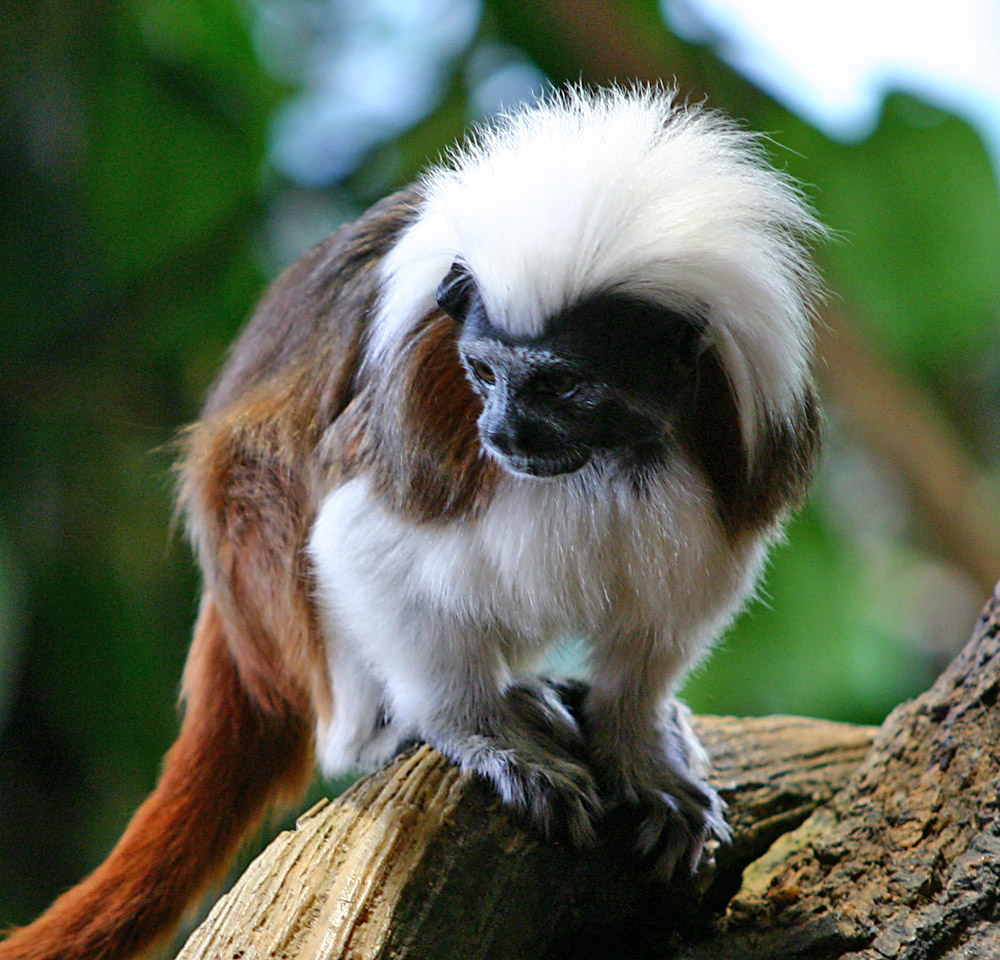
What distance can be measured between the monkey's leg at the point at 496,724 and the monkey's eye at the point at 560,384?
1.56 ft

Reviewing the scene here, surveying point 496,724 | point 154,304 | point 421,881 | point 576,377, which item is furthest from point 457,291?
point 154,304

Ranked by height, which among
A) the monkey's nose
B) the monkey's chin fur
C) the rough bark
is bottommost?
the rough bark

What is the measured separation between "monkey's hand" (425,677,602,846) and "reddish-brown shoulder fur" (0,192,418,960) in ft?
1.37

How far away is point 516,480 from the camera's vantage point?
1.56 meters

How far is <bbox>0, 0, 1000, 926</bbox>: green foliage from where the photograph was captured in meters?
2.88

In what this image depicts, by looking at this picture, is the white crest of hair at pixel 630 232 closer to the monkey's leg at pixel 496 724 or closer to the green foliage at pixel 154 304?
the monkey's leg at pixel 496 724

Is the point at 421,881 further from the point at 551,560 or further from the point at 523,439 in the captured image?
the point at 523,439

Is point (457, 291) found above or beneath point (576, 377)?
above

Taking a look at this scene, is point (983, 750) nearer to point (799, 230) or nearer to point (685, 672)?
point (685, 672)

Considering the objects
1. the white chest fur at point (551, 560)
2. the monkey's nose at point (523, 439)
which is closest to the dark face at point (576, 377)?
the monkey's nose at point (523, 439)

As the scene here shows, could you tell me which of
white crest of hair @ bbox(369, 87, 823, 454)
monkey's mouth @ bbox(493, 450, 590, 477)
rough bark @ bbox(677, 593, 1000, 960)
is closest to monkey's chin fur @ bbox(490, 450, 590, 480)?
monkey's mouth @ bbox(493, 450, 590, 477)

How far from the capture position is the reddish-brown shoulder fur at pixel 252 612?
1815mm

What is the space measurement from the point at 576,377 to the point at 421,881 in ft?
2.32

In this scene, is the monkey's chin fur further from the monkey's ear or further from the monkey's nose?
the monkey's ear
